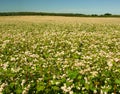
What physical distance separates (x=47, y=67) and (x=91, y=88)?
2540mm

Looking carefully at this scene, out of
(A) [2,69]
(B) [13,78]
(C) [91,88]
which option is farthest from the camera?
(A) [2,69]

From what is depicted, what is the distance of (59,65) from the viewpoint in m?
8.85

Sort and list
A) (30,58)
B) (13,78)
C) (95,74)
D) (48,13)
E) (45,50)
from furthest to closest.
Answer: (48,13)
(45,50)
(30,58)
(13,78)
(95,74)

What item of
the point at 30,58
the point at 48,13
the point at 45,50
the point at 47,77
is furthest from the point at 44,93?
the point at 48,13

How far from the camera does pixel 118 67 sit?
26.9 feet

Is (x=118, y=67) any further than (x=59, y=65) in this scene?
No

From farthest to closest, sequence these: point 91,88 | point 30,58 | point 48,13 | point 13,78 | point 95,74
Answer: point 48,13
point 30,58
point 13,78
point 95,74
point 91,88

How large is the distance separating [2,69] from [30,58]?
1.56 meters

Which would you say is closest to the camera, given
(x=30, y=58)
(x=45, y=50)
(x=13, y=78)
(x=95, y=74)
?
(x=95, y=74)

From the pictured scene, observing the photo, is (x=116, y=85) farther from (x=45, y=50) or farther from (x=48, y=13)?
(x=48, y=13)

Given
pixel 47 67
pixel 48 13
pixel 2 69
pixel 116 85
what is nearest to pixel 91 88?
pixel 116 85

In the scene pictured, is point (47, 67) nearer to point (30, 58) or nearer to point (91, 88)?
point (30, 58)

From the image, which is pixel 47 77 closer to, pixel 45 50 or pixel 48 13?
pixel 45 50

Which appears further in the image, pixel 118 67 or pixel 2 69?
pixel 2 69
